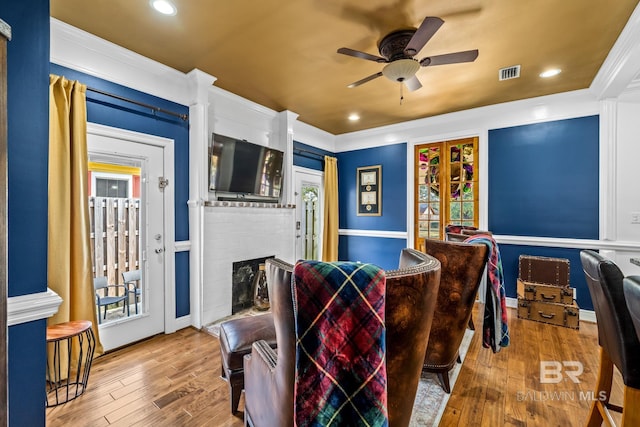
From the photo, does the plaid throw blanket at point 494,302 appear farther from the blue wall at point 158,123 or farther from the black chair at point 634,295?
the blue wall at point 158,123

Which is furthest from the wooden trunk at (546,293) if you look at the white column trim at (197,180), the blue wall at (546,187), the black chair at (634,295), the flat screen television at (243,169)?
the white column trim at (197,180)

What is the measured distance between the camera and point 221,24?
2141 millimetres

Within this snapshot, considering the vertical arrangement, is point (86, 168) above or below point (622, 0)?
below

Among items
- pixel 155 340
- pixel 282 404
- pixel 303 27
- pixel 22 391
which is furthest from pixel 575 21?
pixel 155 340

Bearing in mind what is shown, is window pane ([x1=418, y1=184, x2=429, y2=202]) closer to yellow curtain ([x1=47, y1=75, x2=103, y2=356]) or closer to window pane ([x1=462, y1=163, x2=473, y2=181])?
window pane ([x1=462, y1=163, x2=473, y2=181])

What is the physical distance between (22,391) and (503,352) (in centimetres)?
325

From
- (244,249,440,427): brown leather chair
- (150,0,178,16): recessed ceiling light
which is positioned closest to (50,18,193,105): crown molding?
(150,0,178,16): recessed ceiling light

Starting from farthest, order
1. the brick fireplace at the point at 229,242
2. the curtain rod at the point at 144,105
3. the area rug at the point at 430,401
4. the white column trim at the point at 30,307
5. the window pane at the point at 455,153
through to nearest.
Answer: the window pane at the point at 455,153 < the brick fireplace at the point at 229,242 < the curtain rod at the point at 144,105 < the area rug at the point at 430,401 < the white column trim at the point at 30,307

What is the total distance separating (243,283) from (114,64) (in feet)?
8.50

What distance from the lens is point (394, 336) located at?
95cm

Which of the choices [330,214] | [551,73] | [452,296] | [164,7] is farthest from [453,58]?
[330,214]

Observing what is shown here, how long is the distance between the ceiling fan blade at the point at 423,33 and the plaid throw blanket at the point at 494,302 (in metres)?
1.44

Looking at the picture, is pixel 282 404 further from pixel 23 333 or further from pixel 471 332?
pixel 471 332

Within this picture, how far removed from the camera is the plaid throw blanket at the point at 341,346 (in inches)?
33.1
